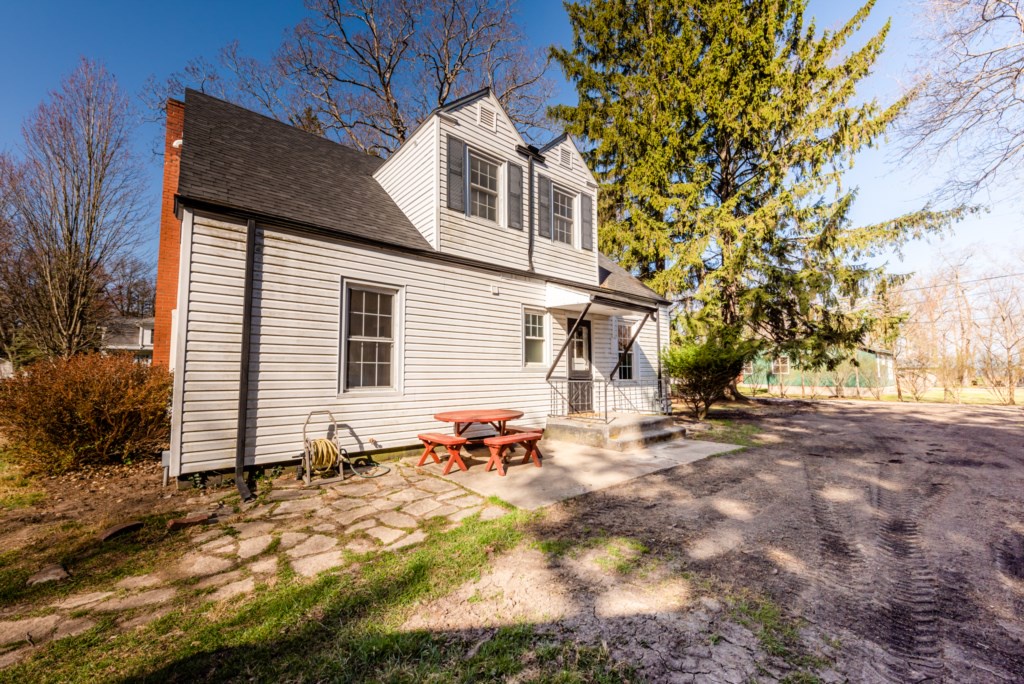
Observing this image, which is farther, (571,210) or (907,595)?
(571,210)

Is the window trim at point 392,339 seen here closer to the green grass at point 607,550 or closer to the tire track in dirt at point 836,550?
the green grass at point 607,550

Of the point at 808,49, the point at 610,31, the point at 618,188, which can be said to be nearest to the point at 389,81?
the point at 610,31

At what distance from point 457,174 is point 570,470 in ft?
19.2

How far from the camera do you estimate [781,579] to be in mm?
2715

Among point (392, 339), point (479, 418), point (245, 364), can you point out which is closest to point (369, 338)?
point (392, 339)

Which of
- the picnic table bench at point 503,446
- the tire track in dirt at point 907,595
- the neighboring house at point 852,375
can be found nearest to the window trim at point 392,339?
the picnic table bench at point 503,446

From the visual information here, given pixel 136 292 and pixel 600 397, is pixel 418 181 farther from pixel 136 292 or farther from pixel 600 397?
pixel 136 292

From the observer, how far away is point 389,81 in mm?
17203

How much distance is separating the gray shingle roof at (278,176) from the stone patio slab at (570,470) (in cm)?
407

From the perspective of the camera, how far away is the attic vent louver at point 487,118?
8.16m

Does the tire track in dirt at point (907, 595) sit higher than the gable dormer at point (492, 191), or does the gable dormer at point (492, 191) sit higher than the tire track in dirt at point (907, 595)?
the gable dormer at point (492, 191)

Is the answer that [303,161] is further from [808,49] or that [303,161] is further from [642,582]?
[808,49]

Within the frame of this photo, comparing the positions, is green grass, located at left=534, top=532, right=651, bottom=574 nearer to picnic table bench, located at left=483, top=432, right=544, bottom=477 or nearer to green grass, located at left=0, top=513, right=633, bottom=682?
green grass, located at left=0, top=513, right=633, bottom=682

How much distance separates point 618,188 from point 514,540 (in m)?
17.1
